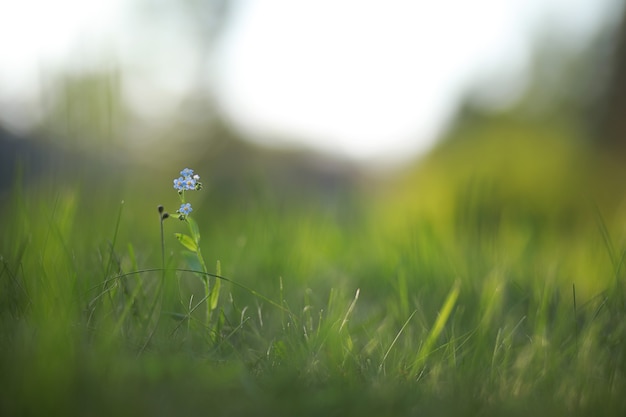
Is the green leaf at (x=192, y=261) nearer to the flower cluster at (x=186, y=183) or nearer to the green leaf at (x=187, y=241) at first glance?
the green leaf at (x=187, y=241)

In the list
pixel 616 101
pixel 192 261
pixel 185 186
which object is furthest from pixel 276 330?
pixel 616 101

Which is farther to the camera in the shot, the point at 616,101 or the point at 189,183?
the point at 616,101

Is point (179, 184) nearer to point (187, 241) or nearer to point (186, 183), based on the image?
point (186, 183)

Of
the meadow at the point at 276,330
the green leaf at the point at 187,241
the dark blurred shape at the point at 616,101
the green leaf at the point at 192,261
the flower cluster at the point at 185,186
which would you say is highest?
the dark blurred shape at the point at 616,101

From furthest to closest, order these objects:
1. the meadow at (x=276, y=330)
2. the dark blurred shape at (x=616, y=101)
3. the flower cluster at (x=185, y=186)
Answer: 1. the dark blurred shape at (x=616, y=101)
2. the flower cluster at (x=185, y=186)
3. the meadow at (x=276, y=330)

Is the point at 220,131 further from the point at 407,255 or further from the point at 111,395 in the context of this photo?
the point at 111,395

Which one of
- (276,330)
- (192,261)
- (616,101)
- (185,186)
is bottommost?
(276,330)

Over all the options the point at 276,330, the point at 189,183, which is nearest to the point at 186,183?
the point at 189,183

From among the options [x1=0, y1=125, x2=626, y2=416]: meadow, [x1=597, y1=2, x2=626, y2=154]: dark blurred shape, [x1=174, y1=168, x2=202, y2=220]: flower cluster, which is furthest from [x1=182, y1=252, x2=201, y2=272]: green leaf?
[x1=597, y1=2, x2=626, y2=154]: dark blurred shape

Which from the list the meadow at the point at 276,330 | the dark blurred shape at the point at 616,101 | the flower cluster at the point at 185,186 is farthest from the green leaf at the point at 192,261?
the dark blurred shape at the point at 616,101

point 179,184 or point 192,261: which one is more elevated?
point 179,184

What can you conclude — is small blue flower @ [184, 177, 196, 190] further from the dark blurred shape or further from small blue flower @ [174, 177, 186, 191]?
the dark blurred shape
